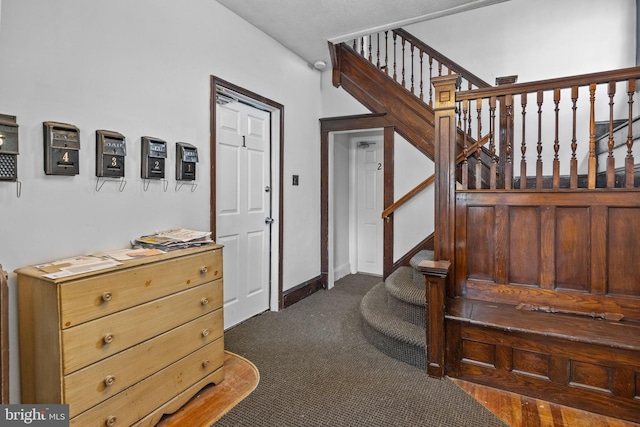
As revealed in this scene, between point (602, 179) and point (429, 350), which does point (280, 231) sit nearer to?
point (429, 350)

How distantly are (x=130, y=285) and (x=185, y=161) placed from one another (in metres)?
1.00

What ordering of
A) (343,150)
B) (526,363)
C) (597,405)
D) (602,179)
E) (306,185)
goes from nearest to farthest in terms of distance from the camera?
(597,405) → (526,363) → (602,179) → (306,185) → (343,150)

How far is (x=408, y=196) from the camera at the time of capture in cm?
358

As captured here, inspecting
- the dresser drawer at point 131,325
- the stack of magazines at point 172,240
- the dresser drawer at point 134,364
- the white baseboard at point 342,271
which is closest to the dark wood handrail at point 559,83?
the stack of magazines at point 172,240

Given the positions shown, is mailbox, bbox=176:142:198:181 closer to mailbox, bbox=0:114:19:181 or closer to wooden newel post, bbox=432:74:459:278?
mailbox, bbox=0:114:19:181

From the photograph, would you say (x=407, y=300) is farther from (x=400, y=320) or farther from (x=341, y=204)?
(x=341, y=204)

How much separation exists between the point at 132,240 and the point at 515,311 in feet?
8.04

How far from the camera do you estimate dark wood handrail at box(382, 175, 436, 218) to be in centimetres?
347

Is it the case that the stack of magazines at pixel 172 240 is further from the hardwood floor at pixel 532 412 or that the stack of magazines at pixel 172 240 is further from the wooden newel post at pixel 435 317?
the hardwood floor at pixel 532 412

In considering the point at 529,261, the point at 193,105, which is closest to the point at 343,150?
the point at 193,105

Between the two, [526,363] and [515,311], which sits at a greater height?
[515,311]

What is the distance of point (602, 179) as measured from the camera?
10.3 ft

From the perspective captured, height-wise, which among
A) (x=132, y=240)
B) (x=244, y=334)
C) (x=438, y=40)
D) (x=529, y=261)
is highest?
(x=438, y=40)

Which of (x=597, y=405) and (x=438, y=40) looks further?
(x=438, y=40)
